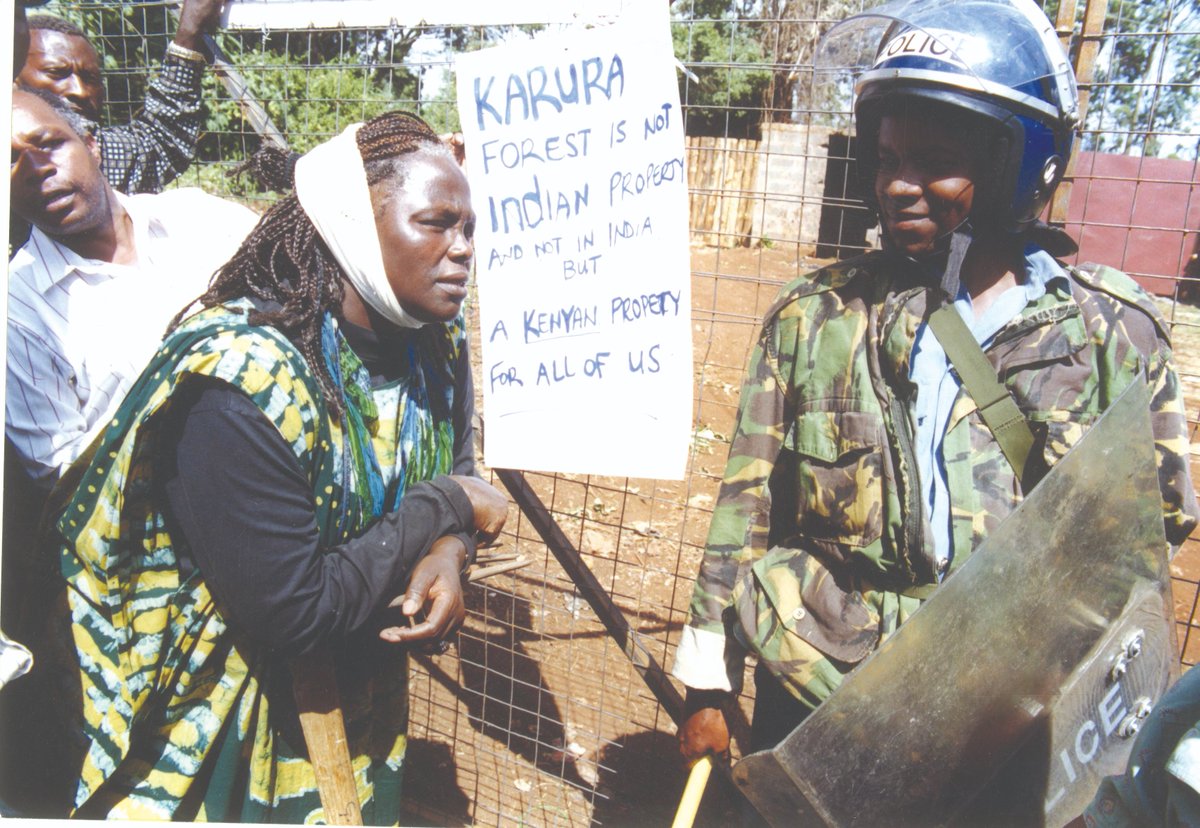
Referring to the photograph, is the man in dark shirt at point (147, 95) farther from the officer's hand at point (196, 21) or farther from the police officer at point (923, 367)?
the police officer at point (923, 367)

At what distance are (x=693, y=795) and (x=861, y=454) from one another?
2.53ft

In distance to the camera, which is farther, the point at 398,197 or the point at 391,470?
the point at 391,470

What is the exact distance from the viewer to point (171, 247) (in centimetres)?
251

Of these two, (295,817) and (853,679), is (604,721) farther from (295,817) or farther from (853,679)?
(853,679)

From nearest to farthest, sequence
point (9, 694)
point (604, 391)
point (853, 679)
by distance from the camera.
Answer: point (853, 679), point (9, 694), point (604, 391)

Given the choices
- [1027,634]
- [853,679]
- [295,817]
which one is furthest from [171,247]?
[1027,634]

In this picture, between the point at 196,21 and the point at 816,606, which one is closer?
the point at 816,606

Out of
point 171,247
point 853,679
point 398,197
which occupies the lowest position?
point 853,679

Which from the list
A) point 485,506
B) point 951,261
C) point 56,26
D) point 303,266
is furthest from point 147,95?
point 951,261

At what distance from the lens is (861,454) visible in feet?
5.76

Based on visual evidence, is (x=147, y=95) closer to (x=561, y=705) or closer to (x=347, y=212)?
(x=347, y=212)

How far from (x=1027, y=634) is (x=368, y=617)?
50.2 inches

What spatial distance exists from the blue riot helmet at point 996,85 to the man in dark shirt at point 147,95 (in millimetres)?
2545

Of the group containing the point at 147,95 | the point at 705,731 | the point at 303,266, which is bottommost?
the point at 705,731
